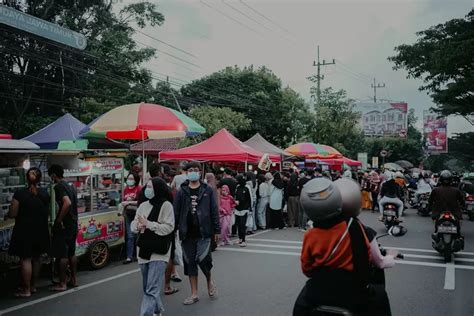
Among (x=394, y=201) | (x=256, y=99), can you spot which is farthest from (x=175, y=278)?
(x=256, y=99)

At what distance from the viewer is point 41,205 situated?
675 cm

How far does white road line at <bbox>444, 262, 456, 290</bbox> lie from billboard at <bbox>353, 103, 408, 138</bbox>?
3790 centimetres

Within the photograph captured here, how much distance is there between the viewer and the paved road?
586 cm

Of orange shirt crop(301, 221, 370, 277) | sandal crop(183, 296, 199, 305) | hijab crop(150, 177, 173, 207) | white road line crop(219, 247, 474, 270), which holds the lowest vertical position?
white road line crop(219, 247, 474, 270)

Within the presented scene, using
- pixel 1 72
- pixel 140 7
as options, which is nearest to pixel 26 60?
pixel 1 72

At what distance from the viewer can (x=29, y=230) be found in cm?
661

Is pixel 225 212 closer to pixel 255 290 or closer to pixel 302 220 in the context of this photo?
pixel 302 220

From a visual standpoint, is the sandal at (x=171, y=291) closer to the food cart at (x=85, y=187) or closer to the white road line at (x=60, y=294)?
the white road line at (x=60, y=294)

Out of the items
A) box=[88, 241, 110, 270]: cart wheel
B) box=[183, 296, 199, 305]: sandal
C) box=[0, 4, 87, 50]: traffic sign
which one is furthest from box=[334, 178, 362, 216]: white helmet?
box=[88, 241, 110, 270]: cart wheel

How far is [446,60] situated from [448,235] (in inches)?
281

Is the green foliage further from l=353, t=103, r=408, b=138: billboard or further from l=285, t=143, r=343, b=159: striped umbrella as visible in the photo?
l=285, t=143, r=343, b=159: striped umbrella

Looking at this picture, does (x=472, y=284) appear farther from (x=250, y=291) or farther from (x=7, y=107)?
(x=7, y=107)

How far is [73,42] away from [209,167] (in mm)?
13881

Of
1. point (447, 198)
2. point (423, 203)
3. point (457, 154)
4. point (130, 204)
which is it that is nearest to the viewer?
point (130, 204)
